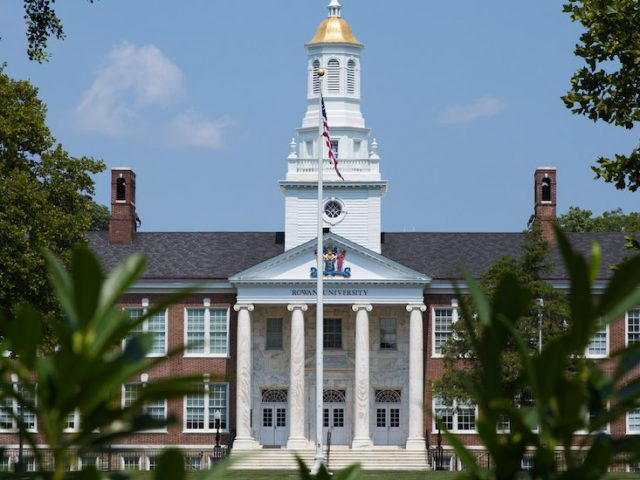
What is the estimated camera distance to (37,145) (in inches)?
1821

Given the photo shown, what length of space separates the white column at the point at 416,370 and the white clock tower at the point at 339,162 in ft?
15.1

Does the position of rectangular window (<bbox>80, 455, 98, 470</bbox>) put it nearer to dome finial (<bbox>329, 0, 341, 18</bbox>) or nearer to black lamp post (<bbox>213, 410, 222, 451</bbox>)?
black lamp post (<bbox>213, 410, 222, 451</bbox>)

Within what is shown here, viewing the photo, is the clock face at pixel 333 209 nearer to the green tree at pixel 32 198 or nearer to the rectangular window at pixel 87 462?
the green tree at pixel 32 198

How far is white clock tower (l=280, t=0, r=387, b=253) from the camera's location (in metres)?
67.9

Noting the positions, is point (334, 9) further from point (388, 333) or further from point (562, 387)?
point (562, 387)

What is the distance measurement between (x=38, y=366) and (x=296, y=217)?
65847mm

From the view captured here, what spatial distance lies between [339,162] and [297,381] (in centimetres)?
1088

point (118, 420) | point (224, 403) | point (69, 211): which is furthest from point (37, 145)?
point (118, 420)

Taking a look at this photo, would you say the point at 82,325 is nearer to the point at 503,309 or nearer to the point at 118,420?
the point at 118,420

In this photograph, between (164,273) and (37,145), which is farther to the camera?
(164,273)

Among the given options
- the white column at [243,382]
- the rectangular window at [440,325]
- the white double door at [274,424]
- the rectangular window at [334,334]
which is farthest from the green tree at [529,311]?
the white double door at [274,424]

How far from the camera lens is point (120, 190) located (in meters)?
70.2

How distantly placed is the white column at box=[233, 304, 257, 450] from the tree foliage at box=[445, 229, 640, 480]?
6133 cm

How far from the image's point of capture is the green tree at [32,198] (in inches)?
1690
